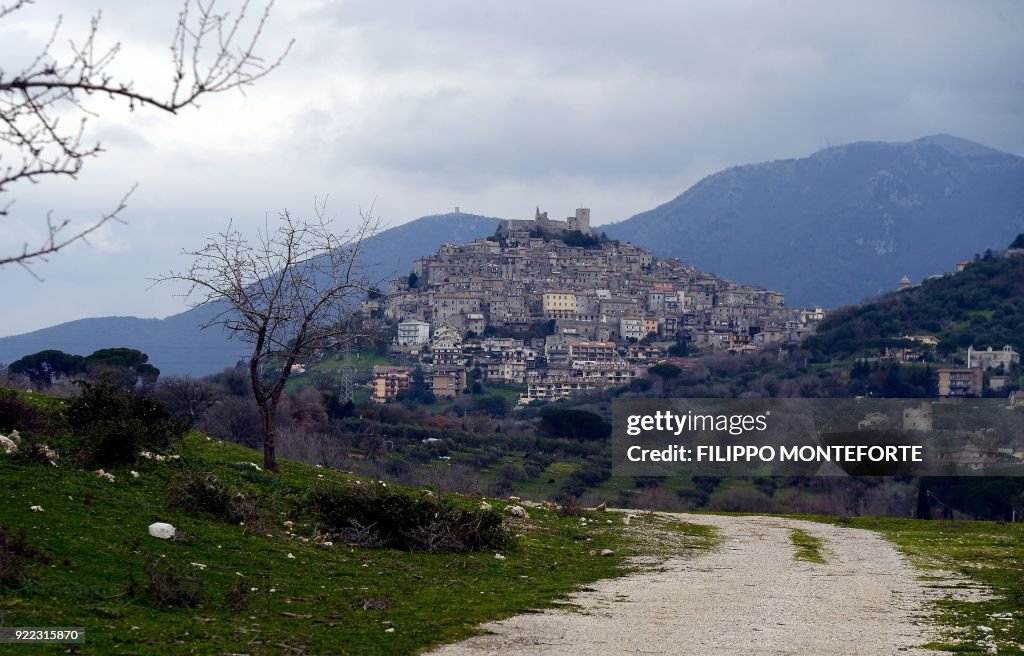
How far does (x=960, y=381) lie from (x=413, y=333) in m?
60.0

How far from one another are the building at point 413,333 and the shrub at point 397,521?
106242 millimetres

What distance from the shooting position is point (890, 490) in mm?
45312

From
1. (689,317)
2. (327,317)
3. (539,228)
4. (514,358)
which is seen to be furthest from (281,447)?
(539,228)

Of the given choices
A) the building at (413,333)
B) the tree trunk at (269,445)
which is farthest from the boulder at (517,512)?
the building at (413,333)

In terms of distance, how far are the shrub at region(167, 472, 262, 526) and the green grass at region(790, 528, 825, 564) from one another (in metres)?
6.71

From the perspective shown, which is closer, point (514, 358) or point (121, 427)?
point (121, 427)

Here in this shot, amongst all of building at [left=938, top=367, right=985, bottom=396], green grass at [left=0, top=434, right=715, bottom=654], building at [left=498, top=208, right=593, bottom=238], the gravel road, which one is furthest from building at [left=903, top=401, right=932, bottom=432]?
building at [left=498, top=208, right=593, bottom=238]

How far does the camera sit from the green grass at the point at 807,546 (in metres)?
14.7

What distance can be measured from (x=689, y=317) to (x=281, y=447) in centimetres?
11501

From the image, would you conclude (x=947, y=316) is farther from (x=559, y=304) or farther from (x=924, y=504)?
(x=924, y=504)

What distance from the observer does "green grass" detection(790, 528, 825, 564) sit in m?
14.7

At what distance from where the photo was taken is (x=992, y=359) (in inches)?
3233

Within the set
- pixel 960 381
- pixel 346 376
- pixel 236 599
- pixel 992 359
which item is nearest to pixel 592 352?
pixel 992 359

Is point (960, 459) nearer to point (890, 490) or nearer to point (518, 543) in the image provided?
point (890, 490)
